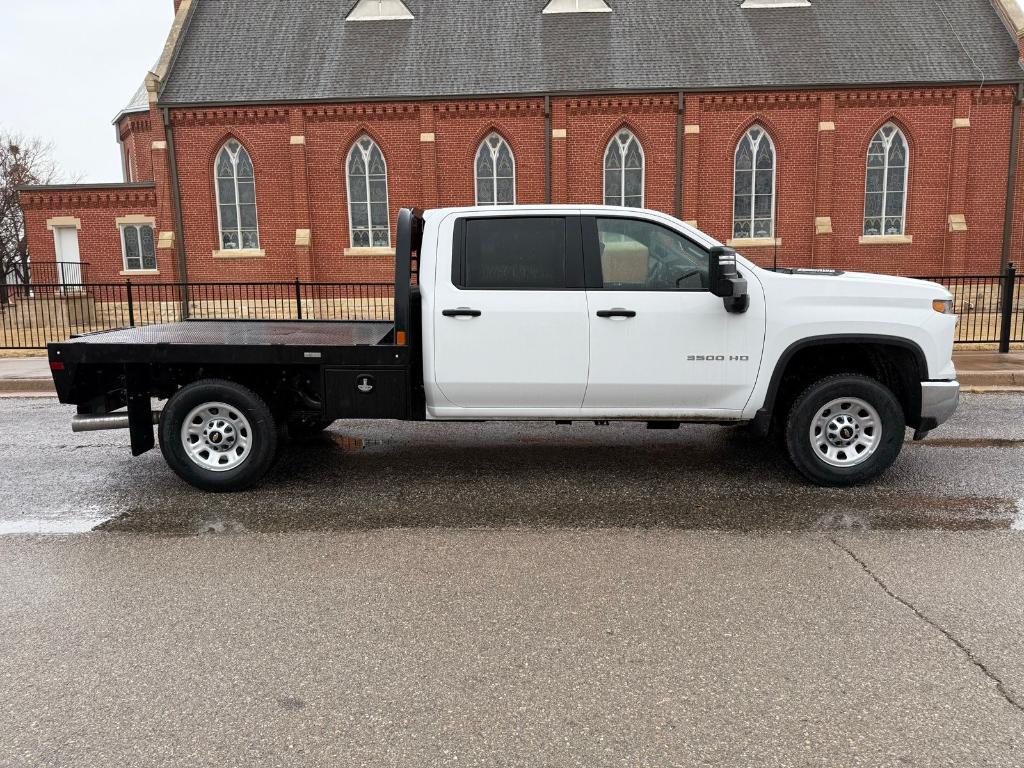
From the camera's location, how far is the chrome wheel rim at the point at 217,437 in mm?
6098

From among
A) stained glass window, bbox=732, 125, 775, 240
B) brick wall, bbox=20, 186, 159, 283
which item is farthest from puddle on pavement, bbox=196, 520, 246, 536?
stained glass window, bbox=732, 125, 775, 240

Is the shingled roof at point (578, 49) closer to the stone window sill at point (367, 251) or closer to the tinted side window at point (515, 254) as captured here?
the stone window sill at point (367, 251)

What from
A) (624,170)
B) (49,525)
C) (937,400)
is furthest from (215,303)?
(937,400)

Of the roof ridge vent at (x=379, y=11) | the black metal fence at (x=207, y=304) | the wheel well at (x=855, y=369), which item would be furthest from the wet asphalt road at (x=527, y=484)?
the roof ridge vent at (x=379, y=11)

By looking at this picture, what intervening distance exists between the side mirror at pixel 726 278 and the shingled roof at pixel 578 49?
64.2 feet

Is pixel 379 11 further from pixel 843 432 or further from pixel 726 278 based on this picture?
pixel 843 432

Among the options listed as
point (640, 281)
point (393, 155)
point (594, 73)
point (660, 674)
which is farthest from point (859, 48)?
point (660, 674)

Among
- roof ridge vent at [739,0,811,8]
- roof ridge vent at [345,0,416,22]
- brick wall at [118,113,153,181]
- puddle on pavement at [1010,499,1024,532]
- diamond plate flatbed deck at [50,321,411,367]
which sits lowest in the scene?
puddle on pavement at [1010,499,1024,532]

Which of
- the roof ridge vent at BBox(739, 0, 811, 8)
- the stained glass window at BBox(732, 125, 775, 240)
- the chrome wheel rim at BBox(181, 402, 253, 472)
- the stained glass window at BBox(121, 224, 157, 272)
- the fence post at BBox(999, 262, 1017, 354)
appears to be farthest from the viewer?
the roof ridge vent at BBox(739, 0, 811, 8)

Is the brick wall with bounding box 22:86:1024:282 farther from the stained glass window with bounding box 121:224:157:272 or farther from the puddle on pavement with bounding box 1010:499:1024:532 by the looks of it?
the puddle on pavement with bounding box 1010:499:1024:532

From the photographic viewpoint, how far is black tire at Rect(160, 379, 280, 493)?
6.03 m

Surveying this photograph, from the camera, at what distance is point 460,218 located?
610cm

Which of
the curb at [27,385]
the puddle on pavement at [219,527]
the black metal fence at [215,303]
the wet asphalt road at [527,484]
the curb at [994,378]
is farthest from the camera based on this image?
the black metal fence at [215,303]

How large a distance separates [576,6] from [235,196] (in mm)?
12845
